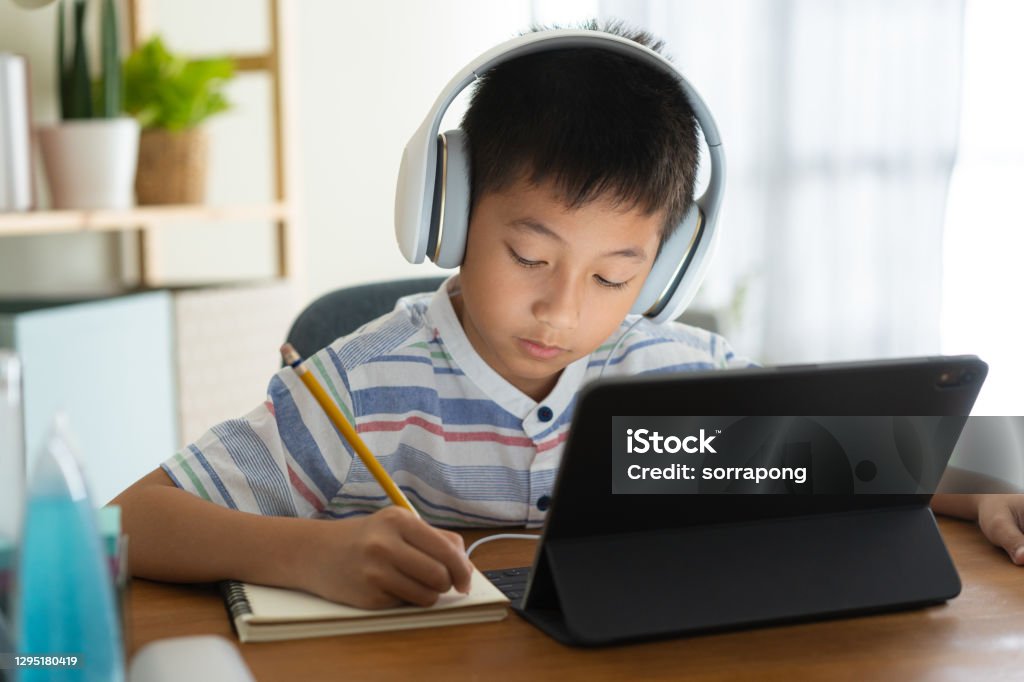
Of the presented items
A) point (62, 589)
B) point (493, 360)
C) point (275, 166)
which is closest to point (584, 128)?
point (493, 360)

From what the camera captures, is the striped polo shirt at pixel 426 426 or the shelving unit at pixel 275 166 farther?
the shelving unit at pixel 275 166

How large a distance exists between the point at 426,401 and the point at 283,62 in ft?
5.71

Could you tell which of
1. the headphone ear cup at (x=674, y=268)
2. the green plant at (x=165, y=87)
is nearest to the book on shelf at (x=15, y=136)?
the green plant at (x=165, y=87)

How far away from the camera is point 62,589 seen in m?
0.49

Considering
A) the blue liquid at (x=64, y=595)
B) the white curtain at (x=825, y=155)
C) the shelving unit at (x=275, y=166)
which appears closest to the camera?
the blue liquid at (x=64, y=595)

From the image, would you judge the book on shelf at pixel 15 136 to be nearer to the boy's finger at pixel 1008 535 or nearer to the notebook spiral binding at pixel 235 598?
the notebook spiral binding at pixel 235 598

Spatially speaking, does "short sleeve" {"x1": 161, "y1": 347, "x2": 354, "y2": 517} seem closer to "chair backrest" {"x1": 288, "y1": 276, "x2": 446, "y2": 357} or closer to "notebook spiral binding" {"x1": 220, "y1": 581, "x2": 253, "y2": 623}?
"notebook spiral binding" {"x1": 220, "y1": 581, "x2": 253, "y2": 623}

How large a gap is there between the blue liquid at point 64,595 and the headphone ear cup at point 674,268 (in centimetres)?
68

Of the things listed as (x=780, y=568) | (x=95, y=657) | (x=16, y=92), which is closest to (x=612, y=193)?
(x=780, y=568)

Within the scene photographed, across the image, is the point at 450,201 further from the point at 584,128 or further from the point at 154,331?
the point at 154,331

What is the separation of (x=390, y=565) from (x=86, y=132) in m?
1.58

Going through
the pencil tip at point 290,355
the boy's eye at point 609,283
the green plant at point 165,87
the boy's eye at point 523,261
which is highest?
the green plant at point 165,87

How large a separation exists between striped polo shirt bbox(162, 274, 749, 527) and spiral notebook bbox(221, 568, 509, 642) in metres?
0.26

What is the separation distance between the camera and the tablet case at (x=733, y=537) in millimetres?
667
